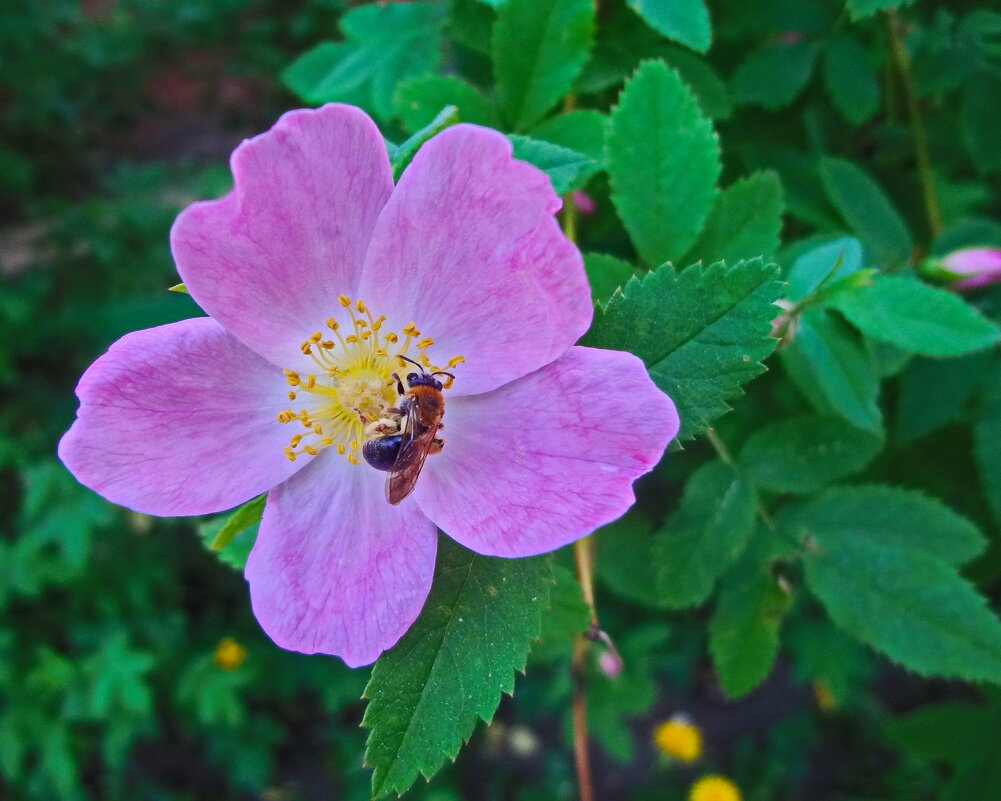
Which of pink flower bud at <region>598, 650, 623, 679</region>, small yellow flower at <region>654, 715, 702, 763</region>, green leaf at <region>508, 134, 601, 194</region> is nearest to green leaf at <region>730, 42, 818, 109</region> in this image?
green leaf at <region>508, 134, 601, 194</region>

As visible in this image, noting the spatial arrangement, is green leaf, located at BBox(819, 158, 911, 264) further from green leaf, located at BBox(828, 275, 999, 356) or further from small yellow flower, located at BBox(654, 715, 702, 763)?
small yellow flower, located at BBox(654, 715, 702, 763)

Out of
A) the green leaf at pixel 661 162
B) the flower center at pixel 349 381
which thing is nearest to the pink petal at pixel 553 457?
the flower center at pixel 349 381

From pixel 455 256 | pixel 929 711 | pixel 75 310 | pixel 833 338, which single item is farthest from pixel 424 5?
pixel 75 310

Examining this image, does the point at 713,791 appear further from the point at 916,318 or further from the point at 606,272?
the point at 606,272

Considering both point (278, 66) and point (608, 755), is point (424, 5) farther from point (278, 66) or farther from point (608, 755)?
point (608, 755)

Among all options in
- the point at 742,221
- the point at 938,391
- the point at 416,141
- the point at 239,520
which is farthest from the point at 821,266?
the point at 239,520

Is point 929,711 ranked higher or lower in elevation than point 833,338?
lower

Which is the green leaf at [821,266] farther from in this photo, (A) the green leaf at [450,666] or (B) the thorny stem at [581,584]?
(A) the green leaf at [450,666]
